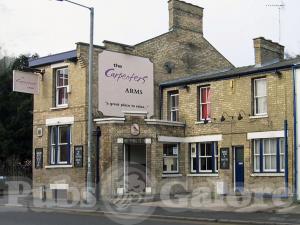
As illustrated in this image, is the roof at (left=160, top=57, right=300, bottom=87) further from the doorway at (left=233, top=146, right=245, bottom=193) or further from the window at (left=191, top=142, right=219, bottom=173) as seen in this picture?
the doorway at (left=233, top=146, right=245, bottom=193)

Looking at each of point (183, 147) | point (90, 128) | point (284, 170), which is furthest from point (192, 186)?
point (90, 128)

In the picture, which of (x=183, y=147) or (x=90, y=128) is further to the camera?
(x=183, y=147)

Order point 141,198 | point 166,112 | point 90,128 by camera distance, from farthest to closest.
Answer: point 166,112 < point 141,198 < point 90,128

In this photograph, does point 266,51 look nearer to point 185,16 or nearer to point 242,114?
point 242,114

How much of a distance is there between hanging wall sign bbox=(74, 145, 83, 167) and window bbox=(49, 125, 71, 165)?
27.1 inches

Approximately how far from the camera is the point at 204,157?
28.3 metres

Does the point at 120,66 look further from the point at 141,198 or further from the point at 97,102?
the point at 141,198

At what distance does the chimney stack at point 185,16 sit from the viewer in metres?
33.1

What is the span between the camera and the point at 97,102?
27672 millimetres

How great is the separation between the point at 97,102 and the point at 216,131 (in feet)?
19.9

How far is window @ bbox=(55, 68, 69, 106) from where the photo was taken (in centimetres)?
2849

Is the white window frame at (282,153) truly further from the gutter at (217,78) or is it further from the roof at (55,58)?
the roof at (55,58)

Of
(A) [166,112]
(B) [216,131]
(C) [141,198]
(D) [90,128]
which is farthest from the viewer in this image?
(A) [166,112]

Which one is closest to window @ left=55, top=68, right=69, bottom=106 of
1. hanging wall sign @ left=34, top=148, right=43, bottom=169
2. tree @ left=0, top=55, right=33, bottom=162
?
hanging wall sign @ left=34, top=148, right=43, bottom=169
